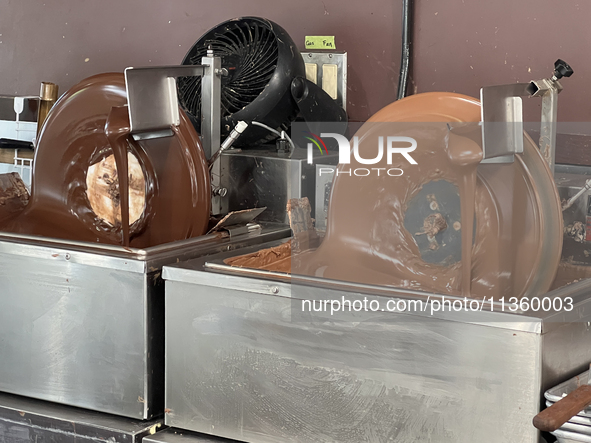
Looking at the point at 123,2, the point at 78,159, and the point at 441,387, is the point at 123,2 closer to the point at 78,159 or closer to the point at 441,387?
the point at 78,159

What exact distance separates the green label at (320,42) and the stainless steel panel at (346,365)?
964mm

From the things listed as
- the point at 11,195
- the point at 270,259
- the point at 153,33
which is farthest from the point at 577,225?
the point at 153,33

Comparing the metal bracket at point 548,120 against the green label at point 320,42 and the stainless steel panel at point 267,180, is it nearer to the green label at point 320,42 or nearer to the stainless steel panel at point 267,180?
the stainless steel panel at point 267,180

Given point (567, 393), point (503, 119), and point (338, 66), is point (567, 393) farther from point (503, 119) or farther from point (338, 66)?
point (338, 66)

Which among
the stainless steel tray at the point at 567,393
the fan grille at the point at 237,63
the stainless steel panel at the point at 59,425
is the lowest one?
the stainless steel panel at the point at 59,425

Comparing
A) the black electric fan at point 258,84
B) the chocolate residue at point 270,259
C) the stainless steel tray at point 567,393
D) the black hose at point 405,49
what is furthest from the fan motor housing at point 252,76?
the stainless steel tray at point 567,393

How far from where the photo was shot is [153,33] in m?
2.48

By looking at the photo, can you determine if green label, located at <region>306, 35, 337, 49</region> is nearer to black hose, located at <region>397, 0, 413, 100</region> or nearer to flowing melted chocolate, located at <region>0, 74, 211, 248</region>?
black hose, located at <region>397, 0, 413, 100</region>

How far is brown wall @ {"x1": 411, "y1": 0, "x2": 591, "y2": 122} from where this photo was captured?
71.9 inches

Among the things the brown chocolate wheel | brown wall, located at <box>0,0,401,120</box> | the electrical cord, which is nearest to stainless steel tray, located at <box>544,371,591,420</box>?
the brown chocolate wheel

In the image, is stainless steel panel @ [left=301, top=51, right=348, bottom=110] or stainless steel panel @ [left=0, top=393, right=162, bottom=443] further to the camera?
stainless steel panel @ [left=301, top=51, right=348, bottom=110]

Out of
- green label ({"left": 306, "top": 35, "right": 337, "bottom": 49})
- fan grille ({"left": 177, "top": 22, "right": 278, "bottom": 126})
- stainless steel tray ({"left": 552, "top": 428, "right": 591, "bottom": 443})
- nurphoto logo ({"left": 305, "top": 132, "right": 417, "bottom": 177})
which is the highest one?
green label ({"left": 306, "top": 35, "right": 337, "bottom": 49})

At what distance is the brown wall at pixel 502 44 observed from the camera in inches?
71.9

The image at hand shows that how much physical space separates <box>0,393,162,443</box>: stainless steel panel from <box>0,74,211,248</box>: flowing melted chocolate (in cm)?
36
